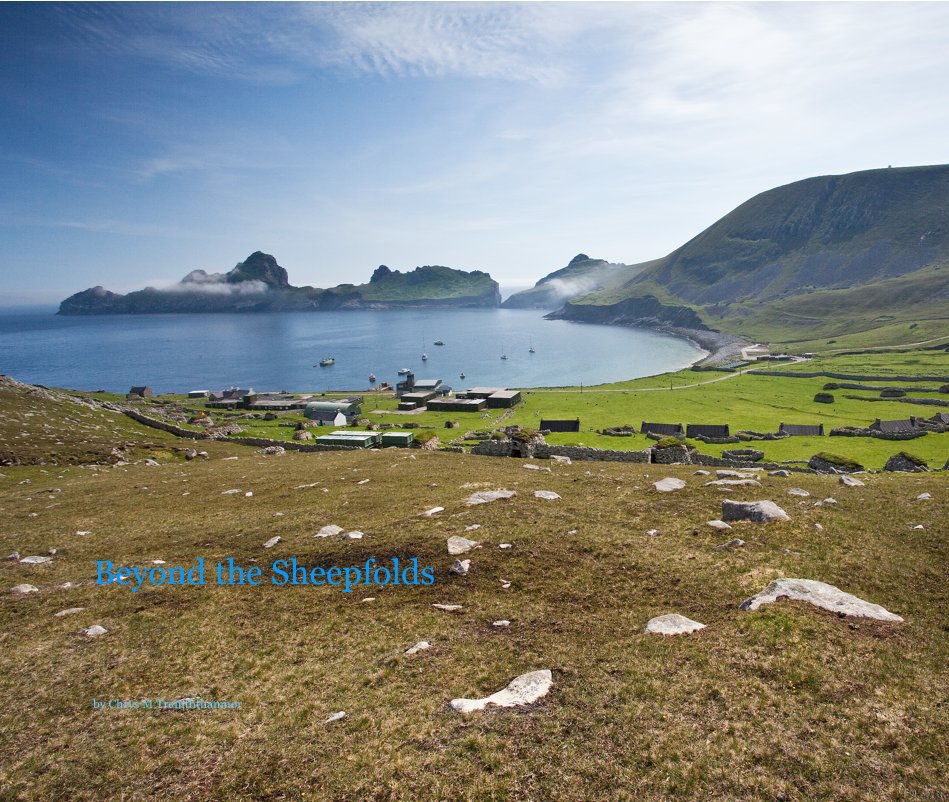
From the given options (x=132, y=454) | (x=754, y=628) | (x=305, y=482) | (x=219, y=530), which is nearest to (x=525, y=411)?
(x=132, y=454)

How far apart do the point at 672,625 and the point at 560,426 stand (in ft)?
289

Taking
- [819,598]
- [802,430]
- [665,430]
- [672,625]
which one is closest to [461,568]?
[672,625]

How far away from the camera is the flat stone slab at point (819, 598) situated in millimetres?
12641

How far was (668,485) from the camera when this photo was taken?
24.7 m

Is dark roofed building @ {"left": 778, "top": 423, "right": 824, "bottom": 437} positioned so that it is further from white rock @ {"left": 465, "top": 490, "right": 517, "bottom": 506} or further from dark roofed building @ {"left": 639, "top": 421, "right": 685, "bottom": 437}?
white rock @ {"left": 465, "top": 490, "right": 517, "bottom": 506}

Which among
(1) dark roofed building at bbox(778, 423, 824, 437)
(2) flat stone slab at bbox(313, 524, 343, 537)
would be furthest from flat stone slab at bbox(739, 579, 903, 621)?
(1) dark roofed building at bbox(778, 423, 824, 437)

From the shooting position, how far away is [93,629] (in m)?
14.6

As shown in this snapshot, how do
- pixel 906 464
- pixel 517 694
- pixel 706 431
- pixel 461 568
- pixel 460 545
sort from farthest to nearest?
pixel 706 431
pixel 906 464
pixel 460 545
pixel 461 568
pixel 517 694

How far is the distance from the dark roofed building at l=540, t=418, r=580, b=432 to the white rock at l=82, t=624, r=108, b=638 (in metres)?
86.3

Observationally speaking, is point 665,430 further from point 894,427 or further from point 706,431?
point 894,427

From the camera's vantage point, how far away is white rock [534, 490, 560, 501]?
23.9 metres

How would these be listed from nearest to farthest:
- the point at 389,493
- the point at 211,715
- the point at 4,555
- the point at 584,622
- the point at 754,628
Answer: the point at 211,715
the point at 754,628
the point at 584,622
the point at 4,555
the point at 389,493

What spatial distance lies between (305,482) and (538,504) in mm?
16176

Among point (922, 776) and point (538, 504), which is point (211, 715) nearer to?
point (922, 776)
